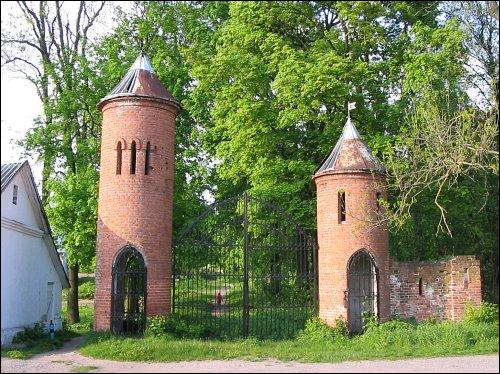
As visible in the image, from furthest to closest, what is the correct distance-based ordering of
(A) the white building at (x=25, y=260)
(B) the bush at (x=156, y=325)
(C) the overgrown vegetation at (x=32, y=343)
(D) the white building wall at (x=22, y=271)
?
1. (B) the bush at (x=156, y=325)
2. (A) the white building at (x=25, y=260)
3. (D) the white building wall at (x=22, y=271)
4. (C) the overgrown vegetation at (x=32, y=343)

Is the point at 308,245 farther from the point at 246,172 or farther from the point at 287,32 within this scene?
the point at 287,32

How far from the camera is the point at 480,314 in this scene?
16.6 m

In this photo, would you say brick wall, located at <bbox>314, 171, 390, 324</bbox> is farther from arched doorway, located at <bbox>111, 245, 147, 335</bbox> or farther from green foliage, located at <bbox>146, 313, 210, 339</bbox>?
arched doorway, located at <bbox>111, 245, 147, 335</bbox>

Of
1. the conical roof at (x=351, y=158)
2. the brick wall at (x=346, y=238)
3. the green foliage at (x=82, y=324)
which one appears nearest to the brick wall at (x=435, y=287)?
the brick wall at (x=346, y=238)

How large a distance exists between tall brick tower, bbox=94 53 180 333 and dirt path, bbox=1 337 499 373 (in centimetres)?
233

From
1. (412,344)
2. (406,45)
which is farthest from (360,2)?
(412,344)

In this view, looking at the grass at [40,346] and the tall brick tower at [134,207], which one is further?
the tall brick tower at [134,207]

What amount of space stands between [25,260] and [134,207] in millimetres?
3452

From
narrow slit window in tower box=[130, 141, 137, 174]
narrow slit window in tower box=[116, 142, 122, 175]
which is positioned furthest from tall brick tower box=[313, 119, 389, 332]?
narrow slit window in tower box=[116, 142, 122, 175]

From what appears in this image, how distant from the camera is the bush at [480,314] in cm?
1655

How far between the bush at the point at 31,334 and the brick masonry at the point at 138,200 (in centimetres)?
178

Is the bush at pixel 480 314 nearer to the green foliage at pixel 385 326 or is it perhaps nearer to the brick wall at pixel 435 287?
the brick wall at pixel 435 287

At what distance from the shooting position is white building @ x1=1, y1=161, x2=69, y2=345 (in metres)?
14.9

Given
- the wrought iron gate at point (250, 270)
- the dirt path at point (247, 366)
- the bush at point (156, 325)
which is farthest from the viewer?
the wrought iron gate at point (250, 270)
